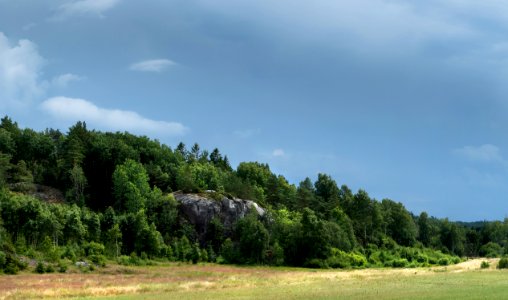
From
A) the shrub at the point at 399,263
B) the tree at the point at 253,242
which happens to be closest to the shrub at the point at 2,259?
the tree at the point at 253,242

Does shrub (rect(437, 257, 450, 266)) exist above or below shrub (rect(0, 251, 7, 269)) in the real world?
below

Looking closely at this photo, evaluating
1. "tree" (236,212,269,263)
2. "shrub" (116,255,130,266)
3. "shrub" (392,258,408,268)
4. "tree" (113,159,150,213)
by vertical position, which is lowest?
"shrub" (392,258,408,268)

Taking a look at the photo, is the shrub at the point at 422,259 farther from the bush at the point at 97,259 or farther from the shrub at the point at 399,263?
the bush at the point at 97,259

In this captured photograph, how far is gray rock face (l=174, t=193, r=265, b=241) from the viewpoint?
146 m

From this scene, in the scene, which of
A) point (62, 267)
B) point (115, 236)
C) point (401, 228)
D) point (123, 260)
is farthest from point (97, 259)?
point (401, 228)

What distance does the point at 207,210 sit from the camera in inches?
5792

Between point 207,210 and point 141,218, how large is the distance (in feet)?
77.0

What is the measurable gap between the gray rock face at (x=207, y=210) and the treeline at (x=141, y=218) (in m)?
2.46

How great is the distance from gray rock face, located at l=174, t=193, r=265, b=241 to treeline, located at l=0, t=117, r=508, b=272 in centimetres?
246

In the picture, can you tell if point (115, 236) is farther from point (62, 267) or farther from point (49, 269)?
point (49, 269)

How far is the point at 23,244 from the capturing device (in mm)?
105875

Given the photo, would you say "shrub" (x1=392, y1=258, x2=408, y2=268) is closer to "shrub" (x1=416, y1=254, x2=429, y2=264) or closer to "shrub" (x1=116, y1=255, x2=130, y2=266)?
"shrub" (x1=416, y1=254, x2=429, y2=264)

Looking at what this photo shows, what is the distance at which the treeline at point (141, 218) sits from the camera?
370 feet

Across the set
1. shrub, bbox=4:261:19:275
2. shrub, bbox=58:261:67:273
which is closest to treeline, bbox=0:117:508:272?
shrub, bbox=4:261:19:275
